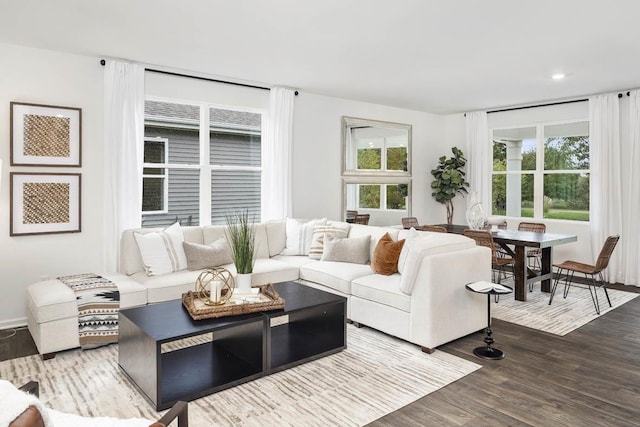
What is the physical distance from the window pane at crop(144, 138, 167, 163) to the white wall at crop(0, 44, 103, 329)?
538 mm

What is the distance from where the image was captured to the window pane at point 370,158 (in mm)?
7105

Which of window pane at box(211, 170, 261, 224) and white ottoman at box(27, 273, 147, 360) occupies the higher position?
window pane at box(211, 170, 261, 224)

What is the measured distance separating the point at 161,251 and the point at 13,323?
61.4 inches

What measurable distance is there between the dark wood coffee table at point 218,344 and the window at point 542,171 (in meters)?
4.99

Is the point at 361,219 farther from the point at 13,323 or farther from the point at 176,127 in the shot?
the point at 13,323

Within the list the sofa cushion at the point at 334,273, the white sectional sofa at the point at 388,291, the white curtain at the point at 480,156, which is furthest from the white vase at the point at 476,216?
the white curtain at the point at 480,156

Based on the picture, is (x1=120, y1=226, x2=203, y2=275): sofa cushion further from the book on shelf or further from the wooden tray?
the book on shelf

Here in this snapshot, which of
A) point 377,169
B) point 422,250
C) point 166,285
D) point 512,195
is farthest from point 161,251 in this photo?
point 512,195

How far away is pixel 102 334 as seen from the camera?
3.65 metres

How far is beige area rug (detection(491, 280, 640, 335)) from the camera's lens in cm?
439

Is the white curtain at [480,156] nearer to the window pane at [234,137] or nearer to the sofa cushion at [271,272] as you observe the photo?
the window pane at [234,137]

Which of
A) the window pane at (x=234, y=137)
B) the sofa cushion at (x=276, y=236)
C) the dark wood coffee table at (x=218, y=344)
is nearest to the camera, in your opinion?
the dark wood coffee table at (x=218, y=344)

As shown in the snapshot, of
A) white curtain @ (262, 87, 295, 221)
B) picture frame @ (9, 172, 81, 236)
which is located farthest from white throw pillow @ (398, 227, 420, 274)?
picture frame @ (9, 172, 81, 236)

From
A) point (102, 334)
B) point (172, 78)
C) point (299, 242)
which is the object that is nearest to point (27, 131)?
point (172, 78)
